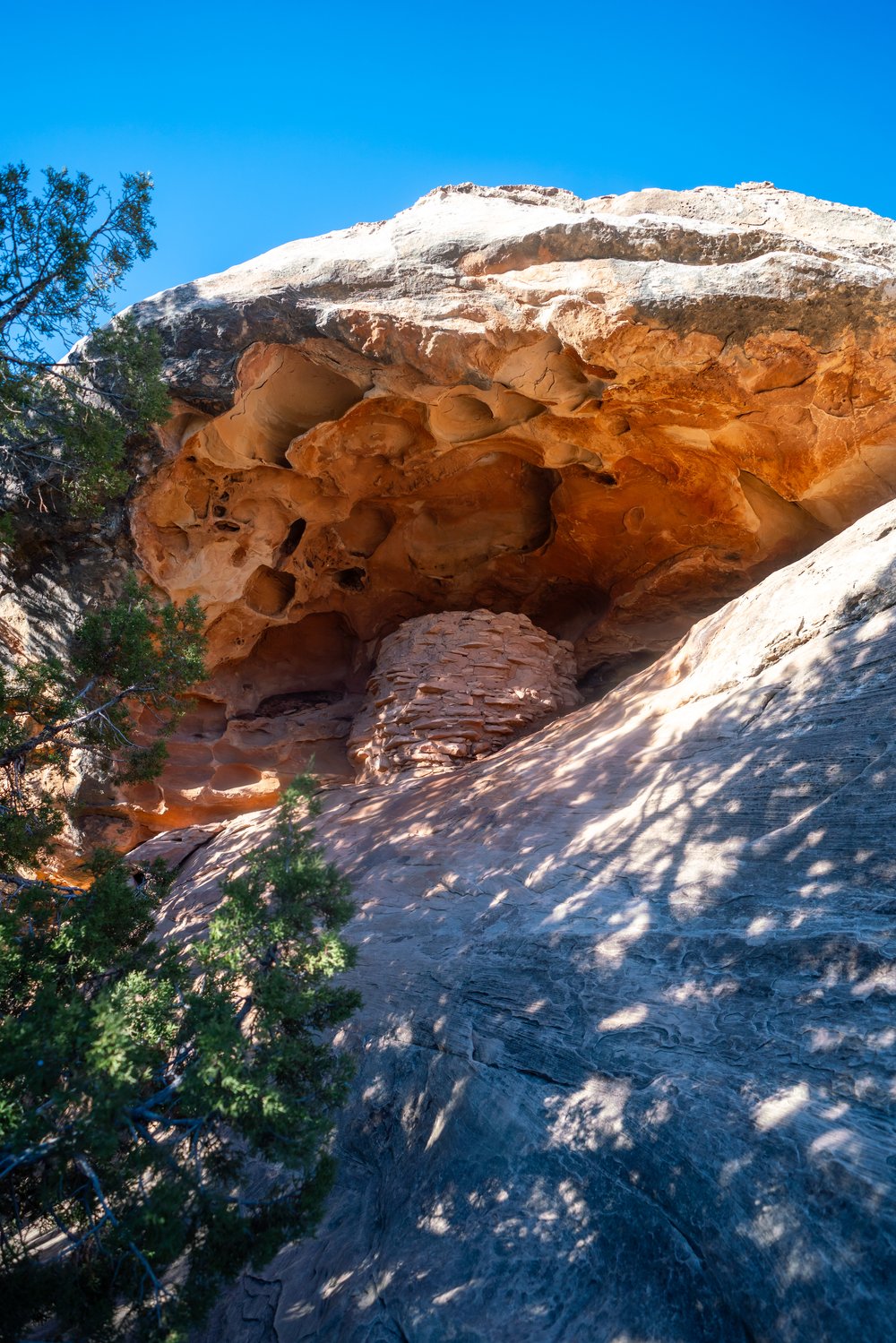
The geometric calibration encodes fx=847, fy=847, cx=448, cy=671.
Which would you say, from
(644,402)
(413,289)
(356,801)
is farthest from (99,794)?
(644,402)

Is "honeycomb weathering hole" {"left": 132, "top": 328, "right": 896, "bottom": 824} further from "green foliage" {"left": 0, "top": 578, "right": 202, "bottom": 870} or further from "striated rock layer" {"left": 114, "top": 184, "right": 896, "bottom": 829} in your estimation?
"green foliage" {"left": 0, "top": 578, "right": 202, "bottom": 870}

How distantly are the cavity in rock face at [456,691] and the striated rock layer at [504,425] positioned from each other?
93 centimetres

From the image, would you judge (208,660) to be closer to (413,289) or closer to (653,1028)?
(413,289)

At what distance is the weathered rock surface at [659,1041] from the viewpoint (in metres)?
2.70

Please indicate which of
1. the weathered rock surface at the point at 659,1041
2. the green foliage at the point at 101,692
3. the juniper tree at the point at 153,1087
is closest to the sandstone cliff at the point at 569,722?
the weathered rock surface at the point at 659,1041

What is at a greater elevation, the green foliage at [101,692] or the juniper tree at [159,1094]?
the green foliage at [101,692]

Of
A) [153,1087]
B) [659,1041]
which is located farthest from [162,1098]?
[659,1041]

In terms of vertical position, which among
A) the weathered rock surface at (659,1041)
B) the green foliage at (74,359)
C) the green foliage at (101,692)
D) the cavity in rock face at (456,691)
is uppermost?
the green foliage at (74,359)

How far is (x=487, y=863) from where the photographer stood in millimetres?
5465

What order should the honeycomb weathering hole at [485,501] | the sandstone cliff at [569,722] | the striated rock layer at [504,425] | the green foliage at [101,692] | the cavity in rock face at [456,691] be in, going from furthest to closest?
the cavity in rock face at [456,691] → the honeycomb weathering hole at [485,501] → the striated rock layer at [504,425] → the green foliage at [101,692] → the sandstone cliff at [569,722]

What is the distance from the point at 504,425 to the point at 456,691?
2.75 metres

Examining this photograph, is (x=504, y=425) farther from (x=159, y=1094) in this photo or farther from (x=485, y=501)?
(x=159, y=1094)

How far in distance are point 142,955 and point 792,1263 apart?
2781 millimetres

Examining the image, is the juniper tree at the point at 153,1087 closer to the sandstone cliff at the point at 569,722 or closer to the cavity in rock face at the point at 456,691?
the sandstone cliff at the point at 569,722
